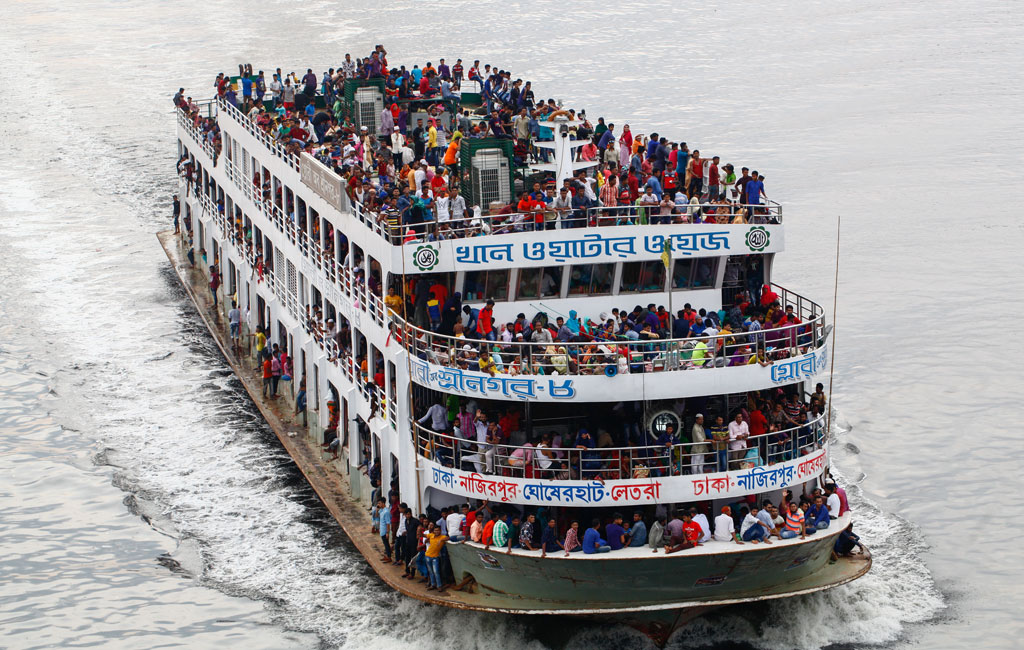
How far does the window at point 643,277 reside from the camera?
28.7 m

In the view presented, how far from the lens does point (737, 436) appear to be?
25531mm

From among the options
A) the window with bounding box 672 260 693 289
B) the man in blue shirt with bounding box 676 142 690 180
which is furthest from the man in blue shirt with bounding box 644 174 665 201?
the man in blue shirt with bounding box 676 142 690 180

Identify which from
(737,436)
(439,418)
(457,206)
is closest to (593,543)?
(737,436)

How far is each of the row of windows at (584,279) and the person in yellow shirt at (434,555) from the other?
176 inches

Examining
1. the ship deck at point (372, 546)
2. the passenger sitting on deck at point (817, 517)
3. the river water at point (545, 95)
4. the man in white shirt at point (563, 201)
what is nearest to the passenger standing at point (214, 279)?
the river water at point (545, 95)

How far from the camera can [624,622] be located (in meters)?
26.1

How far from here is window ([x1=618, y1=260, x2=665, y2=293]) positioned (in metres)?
28.7

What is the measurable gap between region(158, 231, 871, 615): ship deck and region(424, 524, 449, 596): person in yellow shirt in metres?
0.16

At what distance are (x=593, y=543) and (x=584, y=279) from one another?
574 cm

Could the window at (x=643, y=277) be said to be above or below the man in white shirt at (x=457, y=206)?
below

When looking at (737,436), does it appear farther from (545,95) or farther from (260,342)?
(545,95)

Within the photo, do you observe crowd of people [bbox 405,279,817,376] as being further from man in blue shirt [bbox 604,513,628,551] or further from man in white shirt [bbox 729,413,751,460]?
man in blue shirt [bbox 604,513,628,551]

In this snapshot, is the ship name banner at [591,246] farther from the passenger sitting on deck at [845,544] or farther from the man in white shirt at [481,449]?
the passenger sitting on deck at [845,544]

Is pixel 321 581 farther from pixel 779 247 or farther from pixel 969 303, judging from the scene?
pixel 969 303
